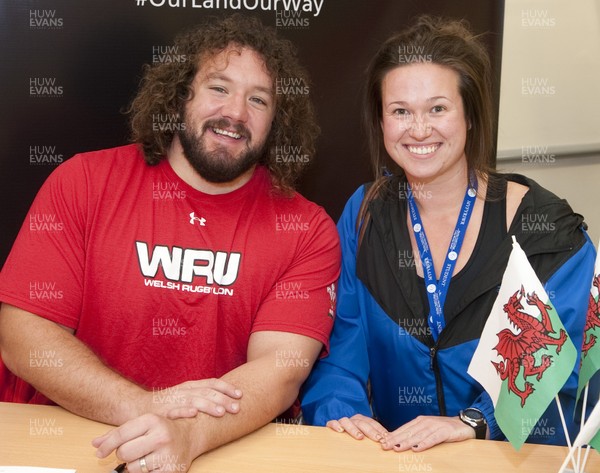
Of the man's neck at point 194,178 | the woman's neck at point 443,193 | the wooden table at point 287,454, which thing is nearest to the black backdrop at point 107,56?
the man's neck at point 194,178

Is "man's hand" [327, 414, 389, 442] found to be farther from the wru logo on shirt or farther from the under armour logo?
the under armour logo

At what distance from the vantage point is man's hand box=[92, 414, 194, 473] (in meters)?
1.55

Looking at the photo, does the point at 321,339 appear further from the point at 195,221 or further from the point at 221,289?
the point at 195,221

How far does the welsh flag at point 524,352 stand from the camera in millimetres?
1518

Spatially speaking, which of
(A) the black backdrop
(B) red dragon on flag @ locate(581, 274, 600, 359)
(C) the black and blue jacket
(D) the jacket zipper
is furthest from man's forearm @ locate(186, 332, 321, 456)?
(A) the black backdrop

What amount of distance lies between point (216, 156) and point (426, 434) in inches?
43.1

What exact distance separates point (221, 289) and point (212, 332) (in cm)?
14

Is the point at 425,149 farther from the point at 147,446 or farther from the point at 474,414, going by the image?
the point at 147,446

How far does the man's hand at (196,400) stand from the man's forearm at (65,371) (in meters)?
0.06

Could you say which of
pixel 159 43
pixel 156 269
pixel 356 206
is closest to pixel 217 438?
pixel 156 269

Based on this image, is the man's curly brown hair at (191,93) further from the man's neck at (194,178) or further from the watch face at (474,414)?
the watch face at (474,414)

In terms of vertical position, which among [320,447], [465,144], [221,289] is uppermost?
[465,144]

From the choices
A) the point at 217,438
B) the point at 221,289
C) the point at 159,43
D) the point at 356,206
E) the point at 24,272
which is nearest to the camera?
the point at 217,438

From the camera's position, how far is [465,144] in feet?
7.76
